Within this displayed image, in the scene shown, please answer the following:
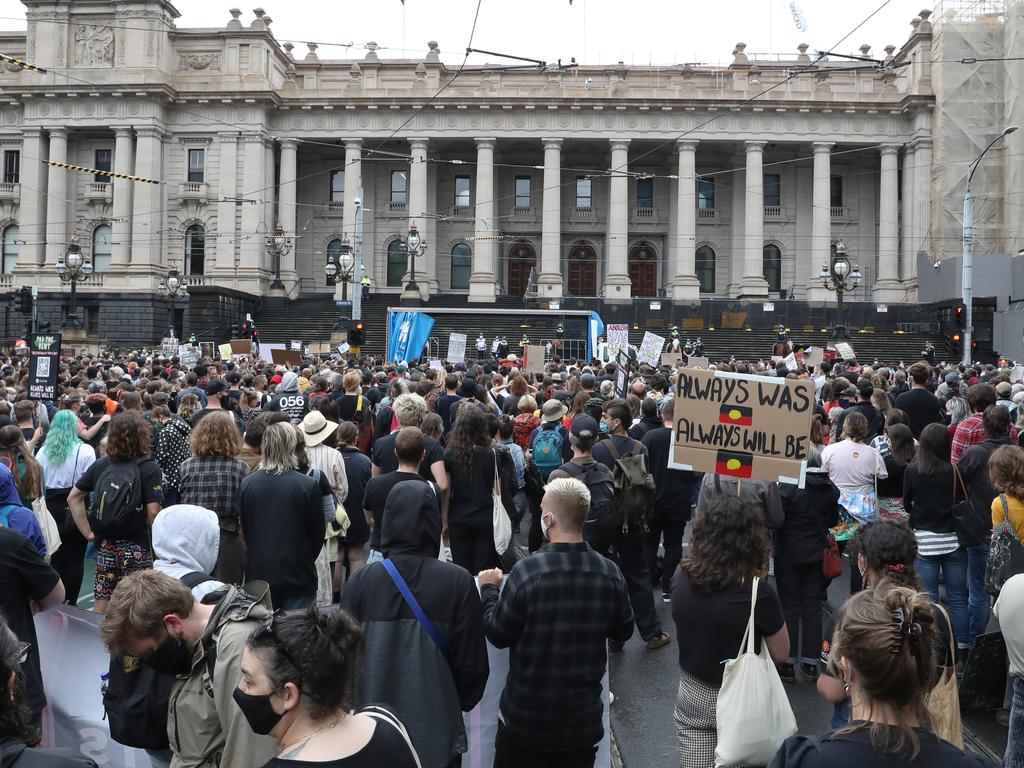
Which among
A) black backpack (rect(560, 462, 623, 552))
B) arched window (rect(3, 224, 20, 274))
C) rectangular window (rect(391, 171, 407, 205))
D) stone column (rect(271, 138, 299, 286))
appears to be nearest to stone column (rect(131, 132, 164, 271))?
stone column (rect(271, 138, 299, 286))

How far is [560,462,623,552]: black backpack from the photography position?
23.9ft

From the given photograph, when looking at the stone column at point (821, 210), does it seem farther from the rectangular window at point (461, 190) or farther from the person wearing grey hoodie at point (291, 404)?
the person wearing grey hoodie at point (291, 404)

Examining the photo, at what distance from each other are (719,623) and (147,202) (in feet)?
175

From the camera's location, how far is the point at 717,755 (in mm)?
3963

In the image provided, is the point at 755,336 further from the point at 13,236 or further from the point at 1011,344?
the point at 13,236

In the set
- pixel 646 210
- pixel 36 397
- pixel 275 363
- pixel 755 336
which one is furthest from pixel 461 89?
pixel 36 397

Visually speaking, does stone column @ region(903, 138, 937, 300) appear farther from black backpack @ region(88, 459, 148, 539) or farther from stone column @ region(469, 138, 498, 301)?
black backpack @ region(88, 459, 148, 539)

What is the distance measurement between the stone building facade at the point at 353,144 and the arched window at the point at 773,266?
734 millimetres

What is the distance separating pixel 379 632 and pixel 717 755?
1552mm

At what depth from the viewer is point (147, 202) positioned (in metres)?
51.8

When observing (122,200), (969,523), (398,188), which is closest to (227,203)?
(122,200)

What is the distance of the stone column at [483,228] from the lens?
5238 cm

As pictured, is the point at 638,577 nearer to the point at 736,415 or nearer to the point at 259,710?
the point at 736,415

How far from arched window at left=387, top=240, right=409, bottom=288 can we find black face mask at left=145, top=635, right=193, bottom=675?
5430 centimetres
